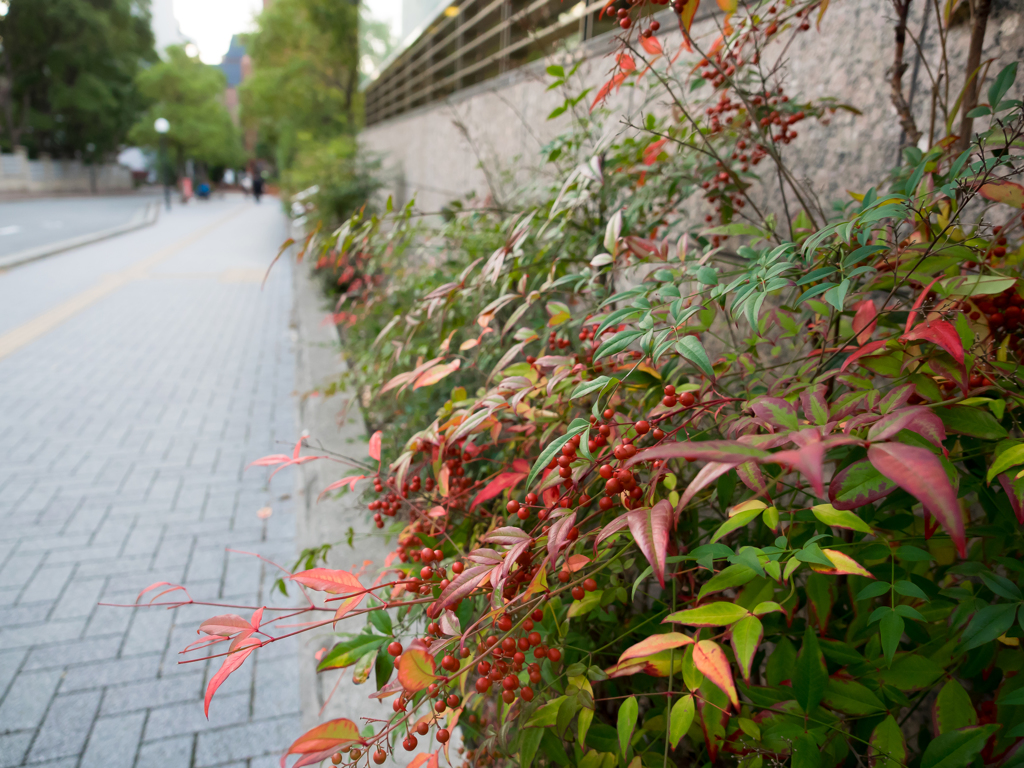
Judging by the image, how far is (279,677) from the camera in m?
2.50

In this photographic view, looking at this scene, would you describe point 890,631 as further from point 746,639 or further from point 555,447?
point 555,447

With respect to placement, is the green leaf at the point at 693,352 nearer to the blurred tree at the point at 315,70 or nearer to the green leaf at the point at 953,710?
the green leaf at the point at 953,710

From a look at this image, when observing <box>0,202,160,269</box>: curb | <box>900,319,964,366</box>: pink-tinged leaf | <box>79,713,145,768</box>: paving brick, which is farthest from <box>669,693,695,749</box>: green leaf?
<box>0,202,160,269</box>: curb

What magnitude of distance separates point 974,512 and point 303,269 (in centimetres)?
978

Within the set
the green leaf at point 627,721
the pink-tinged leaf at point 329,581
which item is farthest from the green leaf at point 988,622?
the pink-tinged leaf at point 329,581

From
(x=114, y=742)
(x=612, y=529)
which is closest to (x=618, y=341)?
(x=612, y=529)

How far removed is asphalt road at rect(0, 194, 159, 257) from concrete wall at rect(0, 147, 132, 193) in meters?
2.03

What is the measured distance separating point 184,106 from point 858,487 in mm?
48967

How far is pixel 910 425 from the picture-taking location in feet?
2.44

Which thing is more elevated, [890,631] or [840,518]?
[840,518]

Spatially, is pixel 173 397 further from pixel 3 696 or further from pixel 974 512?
pixel 974 512

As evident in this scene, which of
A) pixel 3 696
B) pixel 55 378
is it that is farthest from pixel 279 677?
pixel 55 378

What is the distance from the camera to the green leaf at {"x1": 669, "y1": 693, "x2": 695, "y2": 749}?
0.87 meters

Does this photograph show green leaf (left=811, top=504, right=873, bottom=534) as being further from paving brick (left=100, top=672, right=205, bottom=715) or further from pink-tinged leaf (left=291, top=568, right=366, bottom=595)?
paving brick (left=100, top=672, right=205, bottom=715)
